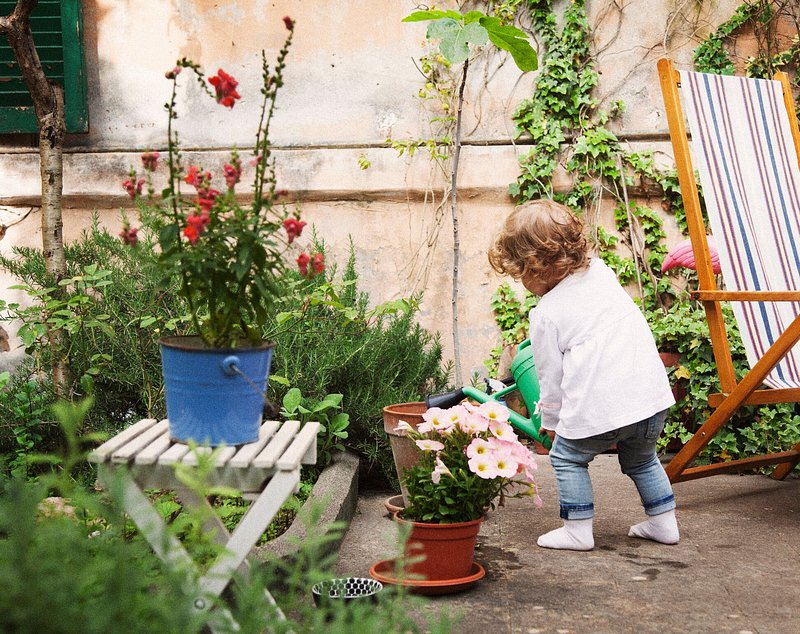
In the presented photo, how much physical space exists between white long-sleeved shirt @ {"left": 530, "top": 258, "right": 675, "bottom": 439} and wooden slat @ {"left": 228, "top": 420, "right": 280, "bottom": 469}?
3.38 ft

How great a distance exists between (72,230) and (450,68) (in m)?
2.27

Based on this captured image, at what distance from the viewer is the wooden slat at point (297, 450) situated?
1.46 m

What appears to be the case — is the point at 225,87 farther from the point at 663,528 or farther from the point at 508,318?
the point at 508,318

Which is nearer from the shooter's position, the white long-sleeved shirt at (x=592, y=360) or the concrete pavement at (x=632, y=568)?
the concrete pavement at (x=632, y=568)

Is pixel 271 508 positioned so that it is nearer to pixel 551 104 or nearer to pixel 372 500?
pixel 372 500

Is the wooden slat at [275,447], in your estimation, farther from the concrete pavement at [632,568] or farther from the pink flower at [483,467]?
the pink flower at [483,467]

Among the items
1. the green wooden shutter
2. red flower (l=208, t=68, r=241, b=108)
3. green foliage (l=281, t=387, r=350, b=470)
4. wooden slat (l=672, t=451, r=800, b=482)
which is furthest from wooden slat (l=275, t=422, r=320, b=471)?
the green wooden shutter

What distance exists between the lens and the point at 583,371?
2434 millimetres

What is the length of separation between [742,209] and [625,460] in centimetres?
119

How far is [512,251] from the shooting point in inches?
101

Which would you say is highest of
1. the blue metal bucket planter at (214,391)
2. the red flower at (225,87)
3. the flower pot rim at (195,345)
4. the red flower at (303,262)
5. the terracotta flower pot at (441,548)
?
the red flower at (225,87)

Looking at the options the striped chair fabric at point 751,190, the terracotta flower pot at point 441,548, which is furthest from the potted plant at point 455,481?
the striped chair fabric at point 751,190

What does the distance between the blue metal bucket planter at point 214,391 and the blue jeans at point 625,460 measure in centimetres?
121

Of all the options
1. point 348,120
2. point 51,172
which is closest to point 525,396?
point 51,172
